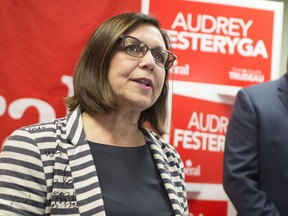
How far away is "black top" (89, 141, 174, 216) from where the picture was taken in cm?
109

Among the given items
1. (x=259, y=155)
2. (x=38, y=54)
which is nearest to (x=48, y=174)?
(x=38, y=54)

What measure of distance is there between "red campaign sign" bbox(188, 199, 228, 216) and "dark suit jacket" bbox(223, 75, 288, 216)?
26cm

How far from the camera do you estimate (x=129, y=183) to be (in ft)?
3.77

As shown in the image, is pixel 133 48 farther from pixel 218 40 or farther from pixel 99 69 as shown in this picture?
pixel 218 40

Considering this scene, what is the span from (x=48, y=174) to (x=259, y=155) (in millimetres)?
1157

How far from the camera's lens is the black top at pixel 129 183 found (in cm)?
109

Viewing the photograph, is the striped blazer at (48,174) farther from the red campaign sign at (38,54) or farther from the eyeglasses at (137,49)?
the red campaign sign at (38,54)

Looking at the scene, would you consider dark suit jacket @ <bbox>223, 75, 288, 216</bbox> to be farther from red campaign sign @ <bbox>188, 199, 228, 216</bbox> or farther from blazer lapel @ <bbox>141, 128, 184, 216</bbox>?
blazer lapel @ <bbox>141, 128, 184, 216</bbox>

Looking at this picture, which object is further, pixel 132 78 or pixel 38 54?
pixel 38 54

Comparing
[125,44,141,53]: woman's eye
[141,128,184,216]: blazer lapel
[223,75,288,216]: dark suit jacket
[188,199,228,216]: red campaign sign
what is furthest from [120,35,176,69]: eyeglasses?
[188,199,228,216]: red campaign sign

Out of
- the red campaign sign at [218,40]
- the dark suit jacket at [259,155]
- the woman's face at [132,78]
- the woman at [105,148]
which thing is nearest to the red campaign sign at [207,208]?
the dark suit jacket at [259,155]

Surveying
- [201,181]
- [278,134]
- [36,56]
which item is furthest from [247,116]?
[36,56]

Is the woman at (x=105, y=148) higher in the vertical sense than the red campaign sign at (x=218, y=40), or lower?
lower

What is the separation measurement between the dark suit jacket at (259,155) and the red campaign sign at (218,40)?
1.00ft
